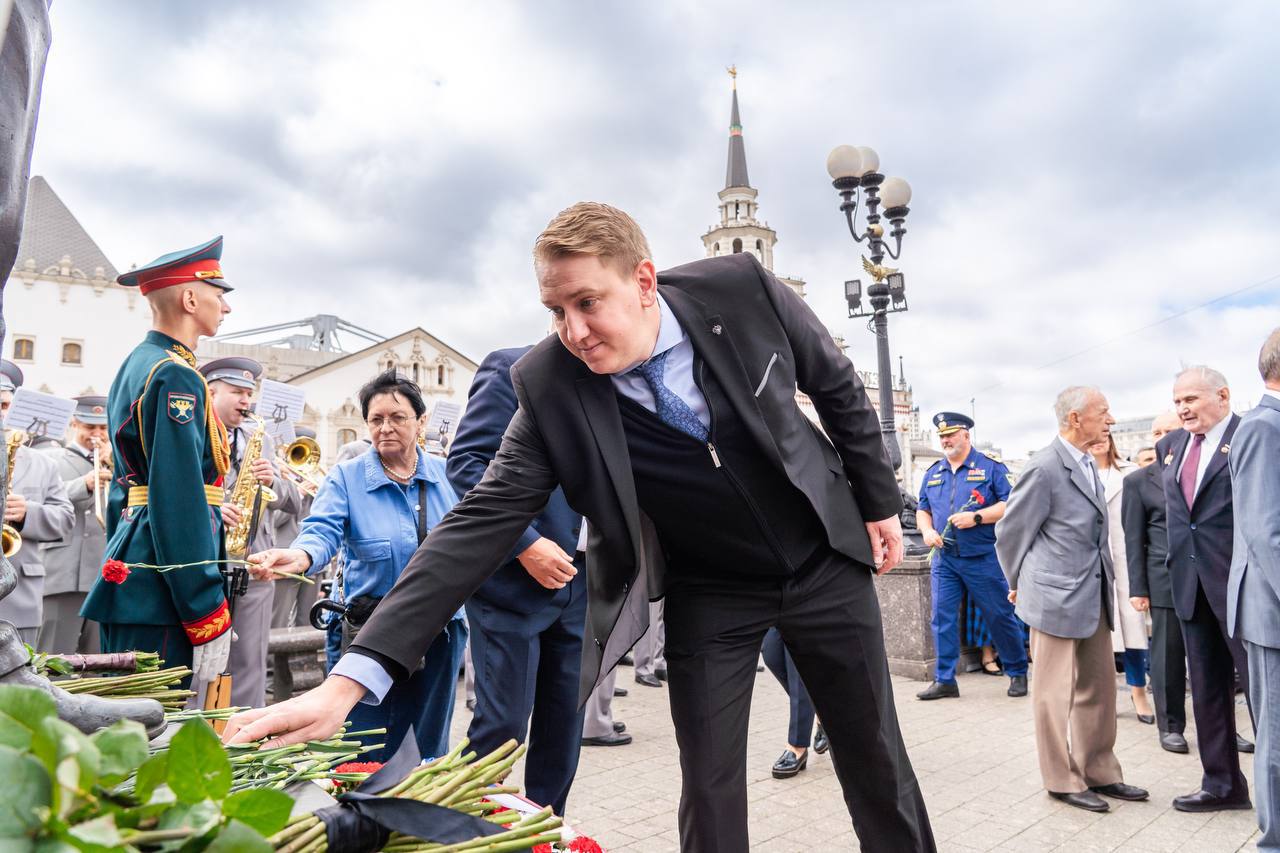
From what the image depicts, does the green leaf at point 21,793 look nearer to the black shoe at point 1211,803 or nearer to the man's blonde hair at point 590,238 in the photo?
the man's blonde hair at point 590,238

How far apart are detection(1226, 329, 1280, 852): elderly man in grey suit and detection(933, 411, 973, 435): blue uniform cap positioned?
508cm

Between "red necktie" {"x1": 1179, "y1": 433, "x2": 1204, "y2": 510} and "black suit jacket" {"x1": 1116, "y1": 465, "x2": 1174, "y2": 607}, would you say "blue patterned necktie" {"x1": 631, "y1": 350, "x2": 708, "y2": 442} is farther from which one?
"black suit jacket" {"x1": 1116, "y1": 465, "x2": 1174, "y2": 607}

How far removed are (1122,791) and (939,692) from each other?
2.95 metres

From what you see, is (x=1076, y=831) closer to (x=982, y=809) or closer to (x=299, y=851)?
Result: (x=982, y=809)

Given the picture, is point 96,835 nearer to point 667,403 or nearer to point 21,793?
point 21,793

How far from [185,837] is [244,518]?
541cm

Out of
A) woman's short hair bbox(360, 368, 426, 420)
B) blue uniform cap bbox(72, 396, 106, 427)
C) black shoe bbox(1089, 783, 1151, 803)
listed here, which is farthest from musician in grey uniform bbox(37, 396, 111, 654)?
Result: black shoe bbox(1089, 783, 1151, 803)

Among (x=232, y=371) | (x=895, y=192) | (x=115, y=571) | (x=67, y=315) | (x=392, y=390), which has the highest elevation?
(x=67, y=315)

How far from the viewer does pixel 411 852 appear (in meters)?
1.10

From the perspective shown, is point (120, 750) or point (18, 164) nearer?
point (120, 750)

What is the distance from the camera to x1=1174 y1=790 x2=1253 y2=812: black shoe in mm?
4672

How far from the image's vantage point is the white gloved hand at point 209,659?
3.25 m

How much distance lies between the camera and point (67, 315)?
49.2 meters

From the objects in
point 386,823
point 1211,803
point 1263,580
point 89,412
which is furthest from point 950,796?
point 89,412
